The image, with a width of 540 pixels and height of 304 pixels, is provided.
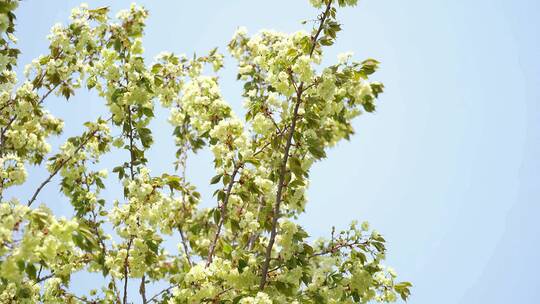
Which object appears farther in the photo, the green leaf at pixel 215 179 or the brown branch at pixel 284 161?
the green leaf at pixel 215 179

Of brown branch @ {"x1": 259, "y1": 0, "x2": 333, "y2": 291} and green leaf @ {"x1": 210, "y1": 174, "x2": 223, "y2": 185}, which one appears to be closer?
brown branch @ {"x1": 259, "y1": 0, "x2": 333, "y2": 291}

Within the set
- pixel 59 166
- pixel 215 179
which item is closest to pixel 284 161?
pixel 215 179

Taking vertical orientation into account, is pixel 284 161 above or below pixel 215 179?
below

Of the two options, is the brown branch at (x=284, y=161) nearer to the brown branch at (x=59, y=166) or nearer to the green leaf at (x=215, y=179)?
the green leaf at (x=215, y=179)

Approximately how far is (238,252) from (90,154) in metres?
2.83

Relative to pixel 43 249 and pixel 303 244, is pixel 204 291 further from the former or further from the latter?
pixel 43 249

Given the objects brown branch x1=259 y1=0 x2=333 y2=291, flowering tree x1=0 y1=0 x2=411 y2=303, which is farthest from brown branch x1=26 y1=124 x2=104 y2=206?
brown branch x1=259 y1=0 x2=333 y2=291

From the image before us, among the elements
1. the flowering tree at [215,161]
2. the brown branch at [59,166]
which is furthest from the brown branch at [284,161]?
the brown branch at [59,166]

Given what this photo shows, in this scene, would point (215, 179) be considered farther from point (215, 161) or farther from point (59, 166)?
point (59, 166)

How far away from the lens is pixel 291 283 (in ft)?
16.5

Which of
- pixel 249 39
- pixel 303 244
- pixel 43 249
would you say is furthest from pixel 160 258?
pixel 43 249

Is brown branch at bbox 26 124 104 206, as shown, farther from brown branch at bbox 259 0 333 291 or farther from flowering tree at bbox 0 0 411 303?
brown branch at bbox 259 0 333 291

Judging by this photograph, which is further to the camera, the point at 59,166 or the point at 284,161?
the point at 59,166

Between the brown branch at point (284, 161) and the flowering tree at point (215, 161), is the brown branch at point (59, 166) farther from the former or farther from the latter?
the brown branch at point (284, 161)
